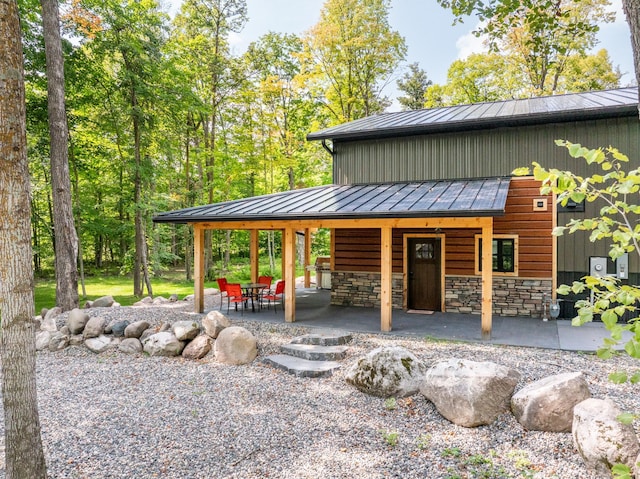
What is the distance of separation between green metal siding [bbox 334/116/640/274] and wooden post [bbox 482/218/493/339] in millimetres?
3259

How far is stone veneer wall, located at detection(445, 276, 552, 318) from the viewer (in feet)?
31.6

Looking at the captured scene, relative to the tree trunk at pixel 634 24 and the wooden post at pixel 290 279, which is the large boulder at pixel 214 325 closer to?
the wooden post at pixel 290 279

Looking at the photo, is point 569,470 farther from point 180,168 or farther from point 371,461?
point 180,168

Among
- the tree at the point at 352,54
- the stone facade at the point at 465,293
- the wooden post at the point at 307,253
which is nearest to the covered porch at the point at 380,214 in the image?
the stone facade at the point at 465,293

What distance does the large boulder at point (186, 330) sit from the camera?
761 centimetres

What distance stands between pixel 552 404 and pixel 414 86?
26.4m

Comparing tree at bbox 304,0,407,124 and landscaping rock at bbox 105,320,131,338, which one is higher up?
tree at bbox 304,0,407,124

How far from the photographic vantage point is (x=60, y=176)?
1021 cm

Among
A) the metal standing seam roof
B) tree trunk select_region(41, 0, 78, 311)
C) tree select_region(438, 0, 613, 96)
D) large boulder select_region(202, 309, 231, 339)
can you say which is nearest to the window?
the metal standing seam roof

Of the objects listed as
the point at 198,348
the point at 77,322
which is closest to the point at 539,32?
the point at 198,348

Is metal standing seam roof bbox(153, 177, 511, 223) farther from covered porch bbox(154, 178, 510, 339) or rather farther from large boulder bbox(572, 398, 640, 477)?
large boulder bbox(572, 398, 640, 477)

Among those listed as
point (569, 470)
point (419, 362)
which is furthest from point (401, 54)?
point (569, 470)

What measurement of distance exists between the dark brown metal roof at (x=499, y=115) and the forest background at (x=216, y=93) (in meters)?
5.34

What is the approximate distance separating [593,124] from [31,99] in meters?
15.6
